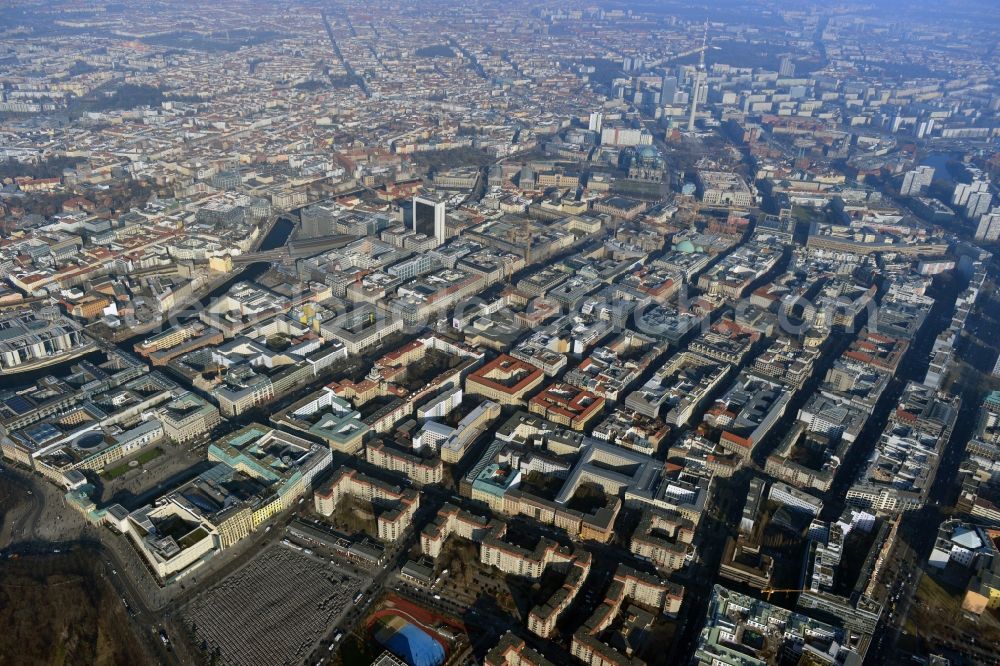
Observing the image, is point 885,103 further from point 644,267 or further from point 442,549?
point 442,549

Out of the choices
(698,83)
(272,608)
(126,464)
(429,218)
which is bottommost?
(272,608)

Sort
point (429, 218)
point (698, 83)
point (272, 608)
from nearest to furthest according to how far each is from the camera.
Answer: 1. point (272, 608)
2. point (429, 218)
3. point (698, 83)

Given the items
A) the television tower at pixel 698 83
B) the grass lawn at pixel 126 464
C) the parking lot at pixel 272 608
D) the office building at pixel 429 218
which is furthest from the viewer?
the television tower at pixel 698 83

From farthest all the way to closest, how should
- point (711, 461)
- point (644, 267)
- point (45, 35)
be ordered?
point (45, 35) → point (644, 267) → point (711, 461)

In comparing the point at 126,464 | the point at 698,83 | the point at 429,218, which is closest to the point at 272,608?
the point at 126,464

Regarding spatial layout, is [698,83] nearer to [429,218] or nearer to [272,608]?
[429,218]

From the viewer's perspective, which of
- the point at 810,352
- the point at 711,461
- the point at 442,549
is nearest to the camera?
the point at 442,549

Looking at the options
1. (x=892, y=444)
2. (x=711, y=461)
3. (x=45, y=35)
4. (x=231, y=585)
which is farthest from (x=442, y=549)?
(x=45, y=35)

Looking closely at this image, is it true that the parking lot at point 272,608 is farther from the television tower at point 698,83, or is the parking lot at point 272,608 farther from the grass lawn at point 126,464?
the television tower at point 698,83

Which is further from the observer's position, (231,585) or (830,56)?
(830,56)

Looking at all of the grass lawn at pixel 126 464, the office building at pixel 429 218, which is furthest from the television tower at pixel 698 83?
the grass lawn at pixel 126 464

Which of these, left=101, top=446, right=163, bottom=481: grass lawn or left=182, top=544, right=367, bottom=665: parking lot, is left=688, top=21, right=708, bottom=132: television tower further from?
left=182, top=544, right=367, bottom=665: parking lot
